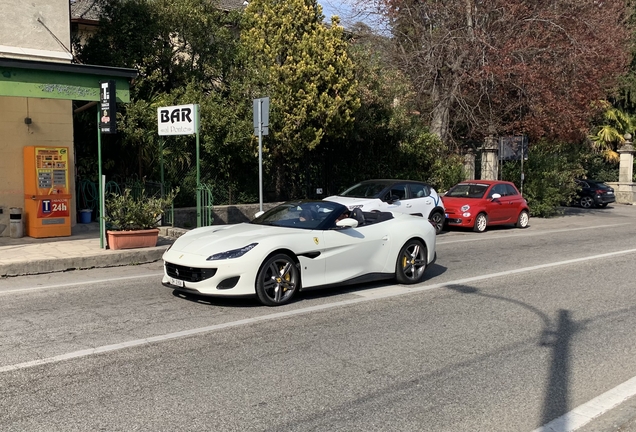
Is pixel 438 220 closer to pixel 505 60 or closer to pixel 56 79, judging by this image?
pixel 505 60

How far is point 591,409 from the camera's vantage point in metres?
4.45

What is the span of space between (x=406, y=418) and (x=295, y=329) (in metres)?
2.33

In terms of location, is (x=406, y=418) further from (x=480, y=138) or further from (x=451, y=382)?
(x=480, y=138)

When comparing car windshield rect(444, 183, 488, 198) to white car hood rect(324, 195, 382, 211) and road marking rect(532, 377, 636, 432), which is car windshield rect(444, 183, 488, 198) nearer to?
white car hood rect(324, 195, 382, 211)

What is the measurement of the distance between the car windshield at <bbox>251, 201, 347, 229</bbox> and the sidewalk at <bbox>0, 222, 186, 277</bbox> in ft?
10.6

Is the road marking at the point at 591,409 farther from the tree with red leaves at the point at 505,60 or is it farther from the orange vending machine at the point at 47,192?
the tree with red leaves at the point at 505,60

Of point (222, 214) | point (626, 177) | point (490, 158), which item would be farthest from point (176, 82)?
point (626, 177)

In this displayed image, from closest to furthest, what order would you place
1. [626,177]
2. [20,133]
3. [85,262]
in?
[85,262]
[20,133]
[626,177]

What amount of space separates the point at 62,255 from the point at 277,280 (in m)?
5.06

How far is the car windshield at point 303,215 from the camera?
816 cm

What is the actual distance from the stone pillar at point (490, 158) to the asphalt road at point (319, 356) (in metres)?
14.8

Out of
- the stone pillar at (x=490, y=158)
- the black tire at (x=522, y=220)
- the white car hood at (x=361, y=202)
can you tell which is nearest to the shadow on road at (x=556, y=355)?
the white car hood at (x=361, y=202)

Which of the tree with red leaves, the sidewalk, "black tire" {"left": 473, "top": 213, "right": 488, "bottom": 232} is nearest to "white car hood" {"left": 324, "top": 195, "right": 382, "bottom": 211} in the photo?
"black tire" {"left": 473, "top": 213, "right": 488, "bottom": 232}

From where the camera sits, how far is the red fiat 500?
17.0 m
